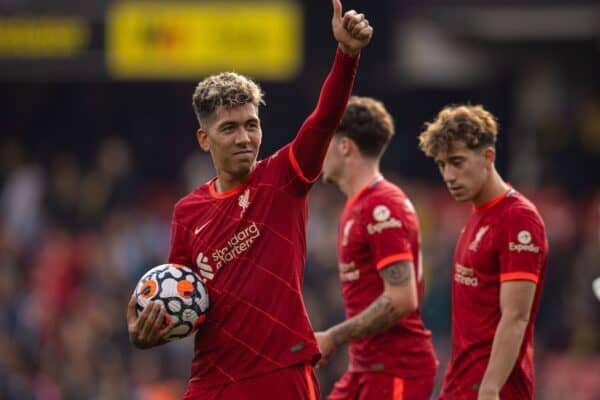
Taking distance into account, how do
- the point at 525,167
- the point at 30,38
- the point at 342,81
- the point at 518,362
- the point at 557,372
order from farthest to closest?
1. the point at 525,167
2. the point at 30,38
3. the point at 557,372
4. the point at 518,362
5. the point at 342,81

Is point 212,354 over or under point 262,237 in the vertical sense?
under

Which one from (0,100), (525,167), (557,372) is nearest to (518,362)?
(557,372)

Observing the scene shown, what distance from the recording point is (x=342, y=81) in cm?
600

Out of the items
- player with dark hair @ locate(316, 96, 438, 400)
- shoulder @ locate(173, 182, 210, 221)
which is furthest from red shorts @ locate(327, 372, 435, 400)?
shoulder @ locate(173, 182, 210, 221)

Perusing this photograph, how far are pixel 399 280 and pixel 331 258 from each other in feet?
26.1

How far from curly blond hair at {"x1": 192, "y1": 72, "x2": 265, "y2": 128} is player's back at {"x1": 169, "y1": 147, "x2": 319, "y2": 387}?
1.01 ft

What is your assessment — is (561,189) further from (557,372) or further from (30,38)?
(30,38)

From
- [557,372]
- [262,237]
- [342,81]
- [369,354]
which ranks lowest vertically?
[557,372]

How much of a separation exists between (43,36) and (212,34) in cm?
209

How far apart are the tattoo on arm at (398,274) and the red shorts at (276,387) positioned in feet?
3.69

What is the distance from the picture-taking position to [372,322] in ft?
23.7

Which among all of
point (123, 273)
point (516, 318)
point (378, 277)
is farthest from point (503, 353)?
point (123, 273)

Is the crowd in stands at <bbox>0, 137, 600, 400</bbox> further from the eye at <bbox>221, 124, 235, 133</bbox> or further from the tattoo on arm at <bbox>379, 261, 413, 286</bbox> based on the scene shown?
A: the eye at <bbox>221, 124, 235, 133</bbox>

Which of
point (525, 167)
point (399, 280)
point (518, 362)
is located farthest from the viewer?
point (525, 167)
